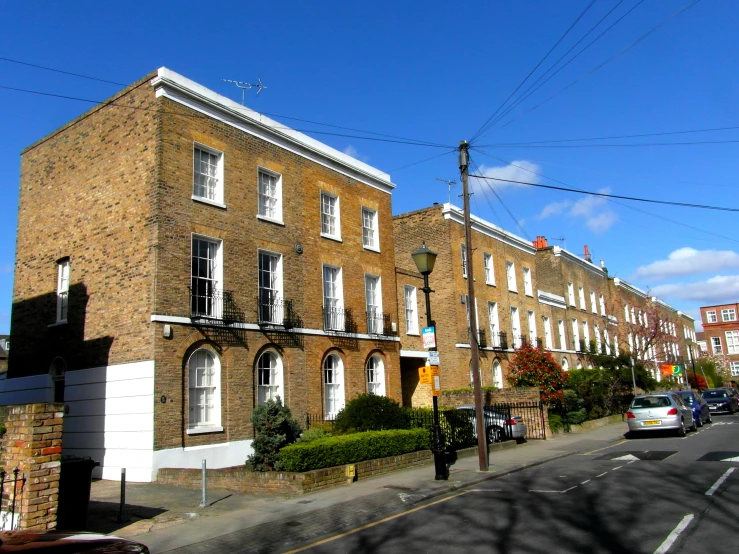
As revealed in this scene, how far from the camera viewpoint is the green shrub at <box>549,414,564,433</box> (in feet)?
79.8

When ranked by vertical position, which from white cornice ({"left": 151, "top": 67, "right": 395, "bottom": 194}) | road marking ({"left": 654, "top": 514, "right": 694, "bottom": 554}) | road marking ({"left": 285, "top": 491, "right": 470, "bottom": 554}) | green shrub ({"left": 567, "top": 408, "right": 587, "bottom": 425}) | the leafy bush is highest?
white cornice ({"left": 151, "top": 67, "right": 395, "bottom": 194})

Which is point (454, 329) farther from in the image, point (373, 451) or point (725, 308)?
point (725, 308)

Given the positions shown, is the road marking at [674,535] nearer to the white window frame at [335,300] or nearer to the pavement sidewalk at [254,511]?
the pavement sidewalk at [254,511]

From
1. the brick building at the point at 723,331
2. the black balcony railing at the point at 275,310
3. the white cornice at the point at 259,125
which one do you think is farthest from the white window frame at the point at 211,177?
the brick building at the point at 723,331

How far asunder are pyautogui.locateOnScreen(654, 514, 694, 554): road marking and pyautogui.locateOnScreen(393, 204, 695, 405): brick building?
58.5 ft

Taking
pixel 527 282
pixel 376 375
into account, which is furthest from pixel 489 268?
pixel 376 375

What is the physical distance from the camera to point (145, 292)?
1569 cm

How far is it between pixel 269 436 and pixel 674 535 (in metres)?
8.66

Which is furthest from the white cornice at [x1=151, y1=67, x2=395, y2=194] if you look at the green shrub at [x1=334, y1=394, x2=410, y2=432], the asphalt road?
the asphalt road

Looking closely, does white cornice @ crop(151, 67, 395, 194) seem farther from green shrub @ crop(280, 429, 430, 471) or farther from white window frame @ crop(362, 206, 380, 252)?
green shrub @ crop(280, 429, 430, 471)

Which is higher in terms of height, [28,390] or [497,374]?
[497,374]

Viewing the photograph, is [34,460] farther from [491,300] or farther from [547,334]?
[547,334]

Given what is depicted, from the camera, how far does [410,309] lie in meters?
27.9

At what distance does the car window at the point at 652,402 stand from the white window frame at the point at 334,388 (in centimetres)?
1097
